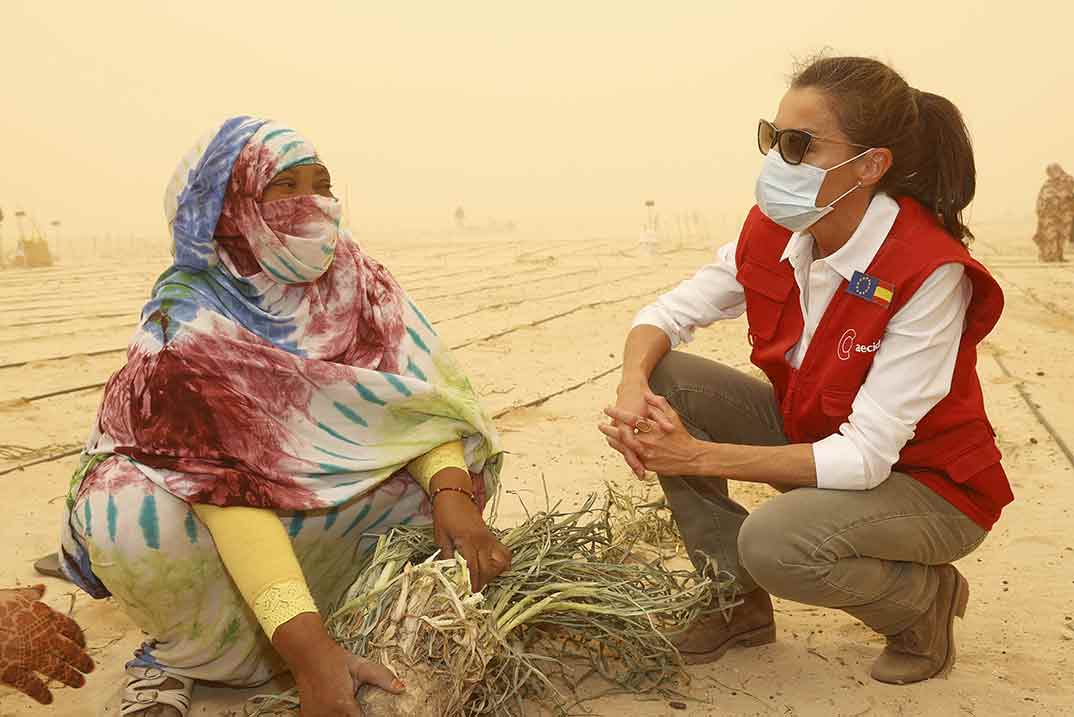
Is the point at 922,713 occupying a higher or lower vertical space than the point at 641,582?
lower

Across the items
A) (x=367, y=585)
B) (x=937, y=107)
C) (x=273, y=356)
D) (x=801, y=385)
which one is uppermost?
(x=937, y=107)

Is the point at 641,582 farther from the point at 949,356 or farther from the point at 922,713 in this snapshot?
the point at 949,356

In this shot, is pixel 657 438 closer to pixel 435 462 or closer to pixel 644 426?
pixel 644 426

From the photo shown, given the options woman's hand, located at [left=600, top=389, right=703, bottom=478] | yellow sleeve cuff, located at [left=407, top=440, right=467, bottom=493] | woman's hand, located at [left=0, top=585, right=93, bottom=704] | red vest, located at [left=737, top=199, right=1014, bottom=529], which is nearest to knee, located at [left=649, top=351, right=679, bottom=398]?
woman's hand, located at [left=600, top=389, right=703, bottom=478]

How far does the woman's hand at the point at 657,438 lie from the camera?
228 centimetres

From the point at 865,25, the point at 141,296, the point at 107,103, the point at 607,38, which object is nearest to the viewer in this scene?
the point at 141,296

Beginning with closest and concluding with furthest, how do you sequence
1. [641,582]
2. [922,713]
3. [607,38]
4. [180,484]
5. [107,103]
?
[180,484] < [922,713] < [641,582] < [107,103] < [607,38]

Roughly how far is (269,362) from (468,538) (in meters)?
0.62

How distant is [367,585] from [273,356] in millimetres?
576

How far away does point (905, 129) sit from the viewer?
2.13 meters

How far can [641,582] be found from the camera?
96.6 inches

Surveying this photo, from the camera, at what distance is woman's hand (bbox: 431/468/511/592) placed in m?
2.18

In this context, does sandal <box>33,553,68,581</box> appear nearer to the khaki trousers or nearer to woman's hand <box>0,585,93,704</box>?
woman's hand <box>0,585,93,704</box>

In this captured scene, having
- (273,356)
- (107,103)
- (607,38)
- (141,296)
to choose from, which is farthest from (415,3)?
(273,356)
